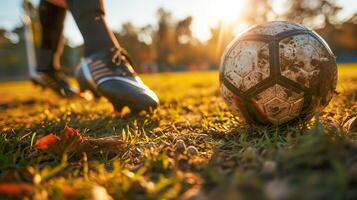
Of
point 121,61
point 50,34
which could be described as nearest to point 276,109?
point 121,61

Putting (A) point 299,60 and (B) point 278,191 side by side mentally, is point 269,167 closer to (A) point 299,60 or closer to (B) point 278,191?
(B) point 278,191

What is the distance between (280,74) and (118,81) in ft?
4.49

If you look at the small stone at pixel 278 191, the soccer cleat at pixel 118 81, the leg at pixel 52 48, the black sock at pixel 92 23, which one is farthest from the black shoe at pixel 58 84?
the small stone at pixel 278 191

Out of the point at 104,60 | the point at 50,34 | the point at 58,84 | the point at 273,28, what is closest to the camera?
the point at 273,28

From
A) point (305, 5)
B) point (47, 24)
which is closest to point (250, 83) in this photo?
point (47, 24)

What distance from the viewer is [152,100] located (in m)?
2.66

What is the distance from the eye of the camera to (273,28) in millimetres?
1966

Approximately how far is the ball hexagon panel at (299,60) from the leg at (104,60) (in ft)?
3.83

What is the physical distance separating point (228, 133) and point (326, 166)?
0.99 m

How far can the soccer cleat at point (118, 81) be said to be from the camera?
2.64m

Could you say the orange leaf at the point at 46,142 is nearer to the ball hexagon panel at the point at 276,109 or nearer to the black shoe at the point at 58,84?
the ball hexagon panel at the point at 276,109

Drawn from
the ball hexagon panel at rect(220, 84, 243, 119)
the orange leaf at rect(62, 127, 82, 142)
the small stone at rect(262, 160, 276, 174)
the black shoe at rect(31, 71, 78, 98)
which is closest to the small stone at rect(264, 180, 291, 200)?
the small stone at rect(262, 160, 276, 174)

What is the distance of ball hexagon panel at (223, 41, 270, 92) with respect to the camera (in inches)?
73.4

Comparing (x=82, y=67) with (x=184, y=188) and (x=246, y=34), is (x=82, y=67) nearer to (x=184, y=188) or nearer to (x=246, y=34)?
(x=246, y=34)
